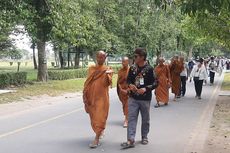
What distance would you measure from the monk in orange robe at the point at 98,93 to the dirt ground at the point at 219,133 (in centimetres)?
215

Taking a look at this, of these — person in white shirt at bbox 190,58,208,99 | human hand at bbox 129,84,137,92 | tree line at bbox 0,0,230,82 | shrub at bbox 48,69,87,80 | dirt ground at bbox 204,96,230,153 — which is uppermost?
tree line at bbox 0,0,230,82

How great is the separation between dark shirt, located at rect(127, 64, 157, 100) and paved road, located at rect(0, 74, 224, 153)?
1.05 m

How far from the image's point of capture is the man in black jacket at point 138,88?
951cm

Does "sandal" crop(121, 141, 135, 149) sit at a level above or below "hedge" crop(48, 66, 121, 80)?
below

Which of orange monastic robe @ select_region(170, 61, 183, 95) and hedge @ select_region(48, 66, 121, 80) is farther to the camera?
hedge @ select_region(48, 66, 121, 80)

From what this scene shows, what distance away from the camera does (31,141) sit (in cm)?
1024

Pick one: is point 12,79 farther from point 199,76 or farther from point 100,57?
point 100,57

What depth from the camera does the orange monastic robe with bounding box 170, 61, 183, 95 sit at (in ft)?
71.4

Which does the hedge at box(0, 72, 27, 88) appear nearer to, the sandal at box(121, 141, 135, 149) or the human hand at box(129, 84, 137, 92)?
the sandal at box(121, 141, 135, 149)

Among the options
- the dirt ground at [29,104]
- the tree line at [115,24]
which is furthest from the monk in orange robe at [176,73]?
the dirt ground at [29,104]

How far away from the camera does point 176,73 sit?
22.1 m

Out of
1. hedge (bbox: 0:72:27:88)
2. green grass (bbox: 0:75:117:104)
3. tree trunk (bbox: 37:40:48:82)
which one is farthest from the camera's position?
tree trunk (bbox: 37:40:48:82)

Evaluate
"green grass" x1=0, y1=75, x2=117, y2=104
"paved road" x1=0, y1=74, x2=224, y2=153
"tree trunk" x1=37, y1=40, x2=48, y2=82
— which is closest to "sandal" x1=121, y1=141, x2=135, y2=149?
"paved road" x1=0, y1=74, x2=224, y2=153

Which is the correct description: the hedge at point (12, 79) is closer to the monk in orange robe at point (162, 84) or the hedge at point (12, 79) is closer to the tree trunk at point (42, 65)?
the tree trunk at point (42, 65)
